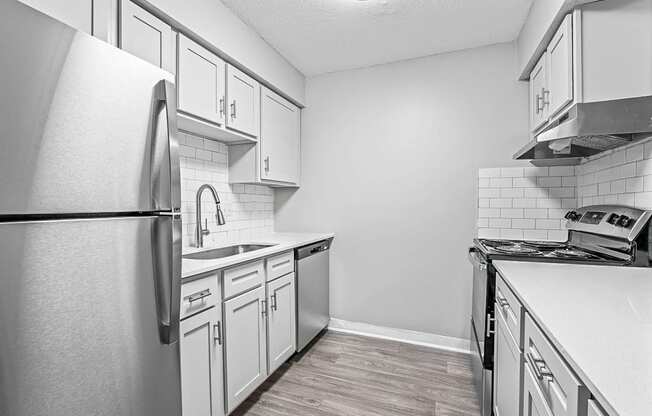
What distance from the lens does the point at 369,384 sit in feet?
7.07

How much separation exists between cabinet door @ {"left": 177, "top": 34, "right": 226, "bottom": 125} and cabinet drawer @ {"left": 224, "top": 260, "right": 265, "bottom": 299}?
0.94 meters

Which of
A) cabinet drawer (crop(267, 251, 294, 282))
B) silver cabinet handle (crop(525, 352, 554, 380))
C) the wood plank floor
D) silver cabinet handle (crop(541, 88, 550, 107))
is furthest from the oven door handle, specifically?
cabinet drawer (crop(267, 251, 294, 282))

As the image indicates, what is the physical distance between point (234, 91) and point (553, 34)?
6.52 ft

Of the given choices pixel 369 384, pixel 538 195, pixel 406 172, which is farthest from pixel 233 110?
pixel 538 195

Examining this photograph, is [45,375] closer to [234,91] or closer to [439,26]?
[234,91]

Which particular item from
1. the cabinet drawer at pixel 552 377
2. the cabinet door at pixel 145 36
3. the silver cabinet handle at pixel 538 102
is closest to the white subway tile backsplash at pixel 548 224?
the silver cabinet handle at pixel 538 102

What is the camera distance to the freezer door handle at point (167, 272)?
1013mm

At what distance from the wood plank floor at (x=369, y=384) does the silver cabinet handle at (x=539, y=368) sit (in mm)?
1088

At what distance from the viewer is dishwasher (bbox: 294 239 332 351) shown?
2.47 m

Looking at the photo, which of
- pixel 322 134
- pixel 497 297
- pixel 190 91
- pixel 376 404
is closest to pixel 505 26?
pixel 322 134

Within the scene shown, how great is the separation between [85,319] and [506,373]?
1.56m

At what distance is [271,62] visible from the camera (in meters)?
2.58

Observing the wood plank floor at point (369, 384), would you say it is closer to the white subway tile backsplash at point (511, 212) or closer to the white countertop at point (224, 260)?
the white countertop at point (224, 260)

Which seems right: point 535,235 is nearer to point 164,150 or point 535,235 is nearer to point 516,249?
point 516,249
